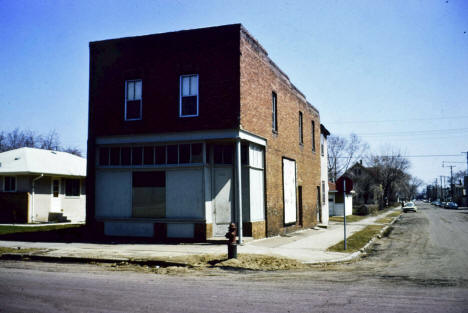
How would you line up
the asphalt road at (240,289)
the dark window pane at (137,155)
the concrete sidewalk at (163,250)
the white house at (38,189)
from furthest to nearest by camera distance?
the white house at (38,189) → the dark window pane at (137,155) → the concrete sidewalk at (163,250) → the asphalt road at (240,289)

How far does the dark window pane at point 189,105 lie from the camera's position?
53.4 ft

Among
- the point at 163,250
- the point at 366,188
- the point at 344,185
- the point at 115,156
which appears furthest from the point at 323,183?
the point at 366,188

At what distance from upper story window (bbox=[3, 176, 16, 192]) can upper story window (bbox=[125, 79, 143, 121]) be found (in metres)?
13.9

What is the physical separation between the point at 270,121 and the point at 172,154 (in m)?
5.09

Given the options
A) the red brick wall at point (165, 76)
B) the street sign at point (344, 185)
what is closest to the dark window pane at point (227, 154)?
the red brick wall at point (165, 76)

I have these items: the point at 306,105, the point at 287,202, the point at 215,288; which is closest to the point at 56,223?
the point at 287,202

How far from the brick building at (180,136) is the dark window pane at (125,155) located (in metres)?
0.04

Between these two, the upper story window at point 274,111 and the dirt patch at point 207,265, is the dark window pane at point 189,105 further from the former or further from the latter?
the dirt patch at point 207,265

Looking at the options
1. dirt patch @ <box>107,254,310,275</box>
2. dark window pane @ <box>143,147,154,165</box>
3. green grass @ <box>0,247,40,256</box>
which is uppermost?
dark window pane @ <box>143,147,154,165</box>

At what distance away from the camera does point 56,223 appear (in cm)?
2598

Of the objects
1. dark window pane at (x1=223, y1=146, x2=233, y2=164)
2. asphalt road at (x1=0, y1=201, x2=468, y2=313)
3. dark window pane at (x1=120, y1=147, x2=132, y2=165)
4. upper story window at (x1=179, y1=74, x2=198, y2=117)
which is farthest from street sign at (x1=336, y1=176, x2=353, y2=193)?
dark window pane at (x1=120, y1=147, x2=132, y2=165)

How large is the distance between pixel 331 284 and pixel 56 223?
21.9 meters

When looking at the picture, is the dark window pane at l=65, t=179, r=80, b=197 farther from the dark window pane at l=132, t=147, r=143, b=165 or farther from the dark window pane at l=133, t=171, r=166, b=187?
the dark window pane at l=133, t=171, r=166, b=187

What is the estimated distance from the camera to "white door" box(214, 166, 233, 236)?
1608 cm
